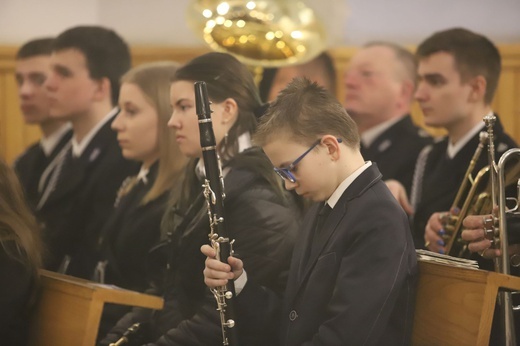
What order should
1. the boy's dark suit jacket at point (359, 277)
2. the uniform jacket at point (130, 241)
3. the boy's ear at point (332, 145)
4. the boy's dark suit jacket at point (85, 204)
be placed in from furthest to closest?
1. the boy's dark suit jacket at point (85, 204)
2. the uniform jacket at point (130, 241)
3. the boy's ear at point (332, 145)
4. the boy's dark suit jacket at point (359, 277)

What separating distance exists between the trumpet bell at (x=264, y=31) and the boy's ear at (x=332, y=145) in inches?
65.9

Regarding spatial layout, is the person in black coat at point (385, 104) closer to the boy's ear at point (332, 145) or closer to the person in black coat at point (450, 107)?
the person in black coat at point (450, 107)

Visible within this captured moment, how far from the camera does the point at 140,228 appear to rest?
169 inches

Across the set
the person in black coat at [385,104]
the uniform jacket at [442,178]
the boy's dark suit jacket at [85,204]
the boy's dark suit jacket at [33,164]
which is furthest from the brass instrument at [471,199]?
the boy's dark suit jacket at [33,164]

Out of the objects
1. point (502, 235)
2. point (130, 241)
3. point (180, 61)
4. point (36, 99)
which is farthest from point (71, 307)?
point (36, 99)

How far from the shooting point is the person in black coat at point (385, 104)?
14.9 feet

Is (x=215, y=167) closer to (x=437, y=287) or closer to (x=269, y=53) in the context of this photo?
(x=437, y=287)

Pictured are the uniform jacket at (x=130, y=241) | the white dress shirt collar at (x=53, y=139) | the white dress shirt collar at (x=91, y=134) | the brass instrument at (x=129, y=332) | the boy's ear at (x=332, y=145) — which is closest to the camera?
the boy's ear at (x=332, y=145)

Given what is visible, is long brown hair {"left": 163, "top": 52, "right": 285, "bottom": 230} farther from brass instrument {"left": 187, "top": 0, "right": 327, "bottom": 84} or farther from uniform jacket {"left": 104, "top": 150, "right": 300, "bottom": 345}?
brass instrument {"left": 187, "top": 0, "right": 327, "bottom": 84}

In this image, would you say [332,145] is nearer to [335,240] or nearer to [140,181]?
[335,240]

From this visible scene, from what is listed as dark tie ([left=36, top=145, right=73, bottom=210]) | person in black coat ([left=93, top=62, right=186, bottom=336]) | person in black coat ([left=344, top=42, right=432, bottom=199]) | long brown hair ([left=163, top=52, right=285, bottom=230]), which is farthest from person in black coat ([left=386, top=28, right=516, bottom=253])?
dark tie ([left=36, top=145, right=73, bottom=210])

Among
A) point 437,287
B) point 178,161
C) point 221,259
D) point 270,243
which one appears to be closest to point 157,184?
point 178,161

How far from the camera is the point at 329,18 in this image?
5043mm

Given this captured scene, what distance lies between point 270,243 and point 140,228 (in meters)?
0.92
